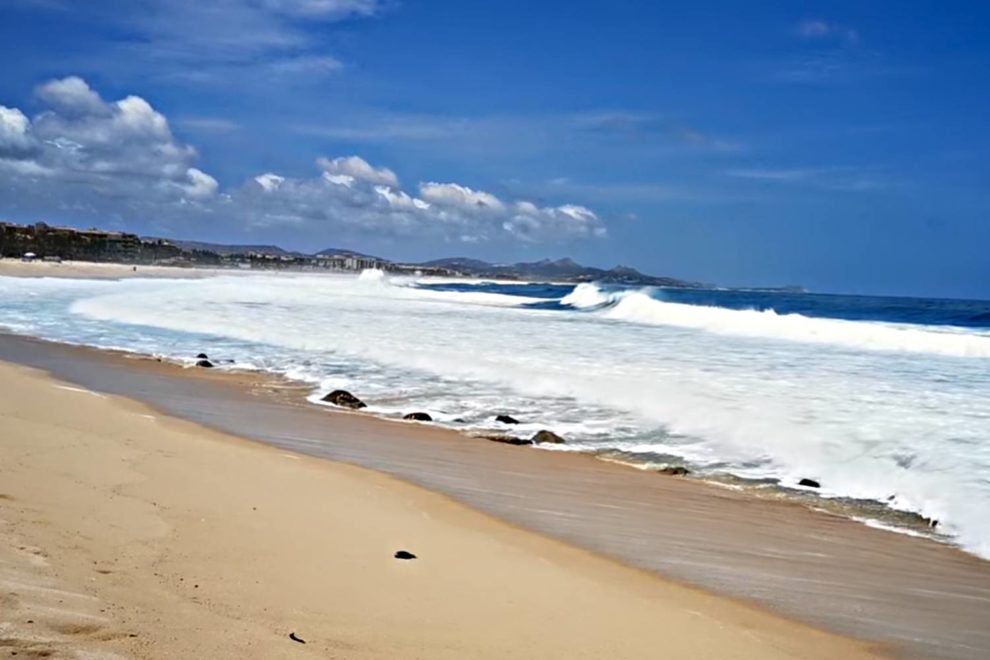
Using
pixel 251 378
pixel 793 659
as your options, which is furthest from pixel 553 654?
pixel 251 378

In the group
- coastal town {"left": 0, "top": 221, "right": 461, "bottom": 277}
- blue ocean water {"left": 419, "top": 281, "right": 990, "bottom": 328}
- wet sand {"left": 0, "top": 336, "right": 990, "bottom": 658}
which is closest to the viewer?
wet sand {"left": 0, "top": 336, "right": 990, "bottom": 658}

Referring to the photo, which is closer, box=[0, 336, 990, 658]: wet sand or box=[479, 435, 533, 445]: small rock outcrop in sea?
box=[0, 336, 990, 658]: wet sand

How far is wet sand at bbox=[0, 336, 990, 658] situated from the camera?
4977mm

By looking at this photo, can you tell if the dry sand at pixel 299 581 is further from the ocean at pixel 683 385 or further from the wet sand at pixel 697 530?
the ocean at pixel 683 385

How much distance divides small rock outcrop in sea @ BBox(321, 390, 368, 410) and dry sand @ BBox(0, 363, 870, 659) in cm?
491

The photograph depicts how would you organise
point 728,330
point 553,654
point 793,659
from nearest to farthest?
point 553,654, point 793,659, point 728,330

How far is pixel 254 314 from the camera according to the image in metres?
29.4

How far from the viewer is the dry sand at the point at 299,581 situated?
11.6 ft

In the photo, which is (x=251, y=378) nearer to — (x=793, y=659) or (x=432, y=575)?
(x=432, y=575)

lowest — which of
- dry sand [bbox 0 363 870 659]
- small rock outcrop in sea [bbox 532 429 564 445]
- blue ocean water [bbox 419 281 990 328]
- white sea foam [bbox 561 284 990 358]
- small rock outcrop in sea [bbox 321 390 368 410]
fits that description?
small rock outcrop in sea [bbox 321 390 368 410]

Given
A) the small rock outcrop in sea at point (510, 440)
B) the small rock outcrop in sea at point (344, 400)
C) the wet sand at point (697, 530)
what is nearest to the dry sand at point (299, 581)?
the wet sand at point (697, 530)

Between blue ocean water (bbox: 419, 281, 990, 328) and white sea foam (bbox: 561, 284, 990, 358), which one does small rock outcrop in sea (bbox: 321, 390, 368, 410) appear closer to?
white sea foam (bbox: 561, 284, 990, 358)

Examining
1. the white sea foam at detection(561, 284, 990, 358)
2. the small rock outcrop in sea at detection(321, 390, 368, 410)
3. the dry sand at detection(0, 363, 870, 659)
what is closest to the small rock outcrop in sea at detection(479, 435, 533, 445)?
the small rock outcrop in sea at detection(321, 390, 368, 410)

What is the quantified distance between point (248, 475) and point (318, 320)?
68.0 ft
